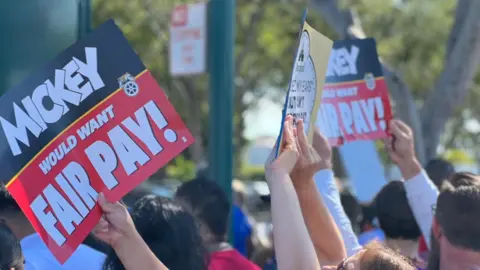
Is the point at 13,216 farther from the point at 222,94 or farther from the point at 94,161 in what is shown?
the point at 222,94

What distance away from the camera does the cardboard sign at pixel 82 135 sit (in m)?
2.83

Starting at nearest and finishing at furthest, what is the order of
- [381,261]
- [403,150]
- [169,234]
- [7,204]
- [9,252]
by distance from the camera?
1. [381,261]
2. [9,252]
3. [169,234]
4. [7,204]
5. [403,150]

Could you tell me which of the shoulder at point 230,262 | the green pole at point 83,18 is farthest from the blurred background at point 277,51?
the shoulder at point 230,262

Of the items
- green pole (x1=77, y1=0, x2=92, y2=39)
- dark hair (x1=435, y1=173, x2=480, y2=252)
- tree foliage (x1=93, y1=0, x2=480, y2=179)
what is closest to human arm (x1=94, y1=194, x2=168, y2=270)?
dark hair (x1=435, y1=173, x2=480, y2=252)

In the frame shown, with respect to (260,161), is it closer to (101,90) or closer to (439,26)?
(439,26)

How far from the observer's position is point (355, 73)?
4.57 m

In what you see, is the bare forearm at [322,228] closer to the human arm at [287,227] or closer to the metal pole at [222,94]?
the human arm at [287,227]

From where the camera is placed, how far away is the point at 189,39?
22.6 feet

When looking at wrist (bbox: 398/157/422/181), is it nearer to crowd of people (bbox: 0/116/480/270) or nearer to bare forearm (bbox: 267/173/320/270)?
crowd of people (bbox: 0/116/480/270)

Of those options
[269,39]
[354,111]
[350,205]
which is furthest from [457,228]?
[269,39]

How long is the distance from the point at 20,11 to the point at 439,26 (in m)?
19.3

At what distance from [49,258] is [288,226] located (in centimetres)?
121

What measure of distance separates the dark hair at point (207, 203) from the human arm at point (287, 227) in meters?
1.38

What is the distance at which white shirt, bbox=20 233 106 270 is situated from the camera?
336cm
